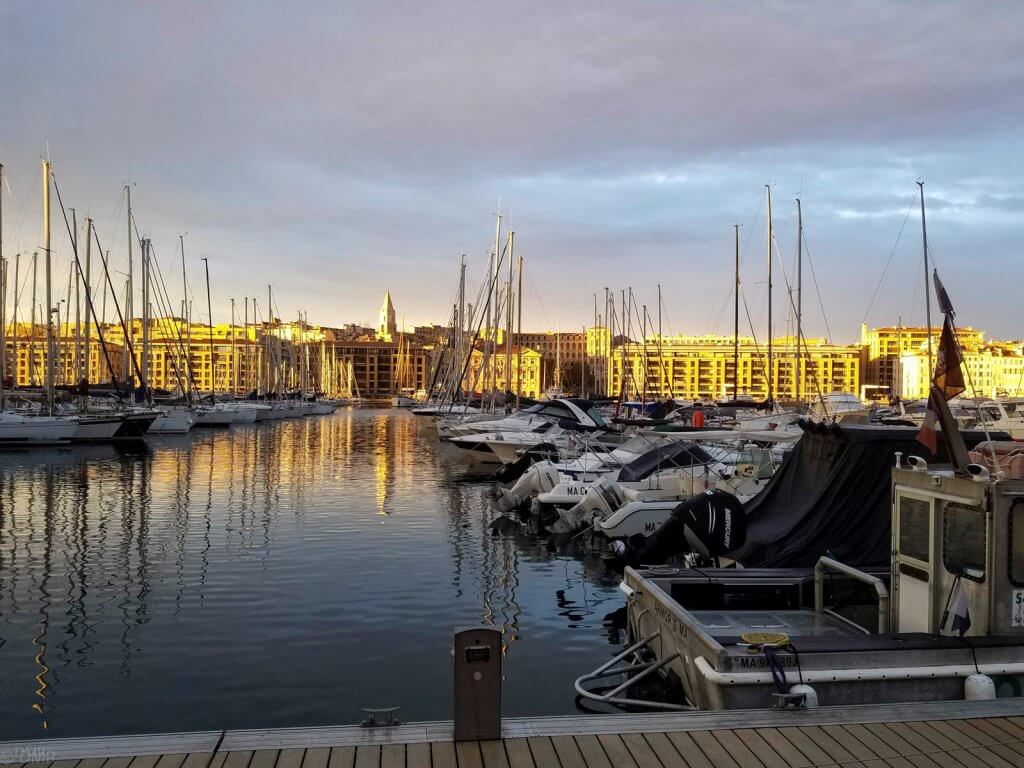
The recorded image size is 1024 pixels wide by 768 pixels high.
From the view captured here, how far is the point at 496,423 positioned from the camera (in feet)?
148

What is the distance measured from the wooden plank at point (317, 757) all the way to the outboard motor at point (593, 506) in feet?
52.5

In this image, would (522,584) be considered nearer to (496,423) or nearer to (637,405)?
(496,423)

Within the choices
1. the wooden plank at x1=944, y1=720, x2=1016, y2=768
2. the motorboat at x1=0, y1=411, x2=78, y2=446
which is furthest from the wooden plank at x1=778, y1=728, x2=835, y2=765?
the motorboat at x1=0, y1=411, x2=78, y2=446

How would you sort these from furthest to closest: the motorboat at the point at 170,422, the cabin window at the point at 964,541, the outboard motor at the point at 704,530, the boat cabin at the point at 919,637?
the motorboat at the point at 170,422 < the outboard motor at the point at 704,530 < the cabin window at the point at 964,541 < the boat cabin at the point at 919,637

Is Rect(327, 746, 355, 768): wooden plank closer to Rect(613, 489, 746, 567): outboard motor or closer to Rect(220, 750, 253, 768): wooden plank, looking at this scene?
Answer: Rect(220, 750, 253, 768): wooden plank

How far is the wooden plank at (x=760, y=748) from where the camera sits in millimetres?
6516

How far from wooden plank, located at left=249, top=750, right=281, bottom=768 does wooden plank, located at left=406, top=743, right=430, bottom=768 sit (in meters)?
0.96

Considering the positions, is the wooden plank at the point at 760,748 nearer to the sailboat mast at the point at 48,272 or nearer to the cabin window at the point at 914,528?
the cabin window at the point at 914,528

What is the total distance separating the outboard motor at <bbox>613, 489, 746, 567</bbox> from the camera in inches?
611

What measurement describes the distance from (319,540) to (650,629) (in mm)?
12127

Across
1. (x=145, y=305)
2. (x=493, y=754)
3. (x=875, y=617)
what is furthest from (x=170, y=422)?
(x=493, y=754)

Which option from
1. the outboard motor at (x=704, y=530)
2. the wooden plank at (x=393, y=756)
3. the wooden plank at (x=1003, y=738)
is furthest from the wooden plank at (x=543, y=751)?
the outboard motor at (x=704, y=530)

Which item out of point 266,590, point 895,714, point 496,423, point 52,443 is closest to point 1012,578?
point 895,714

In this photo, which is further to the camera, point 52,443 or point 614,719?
point 52,443
